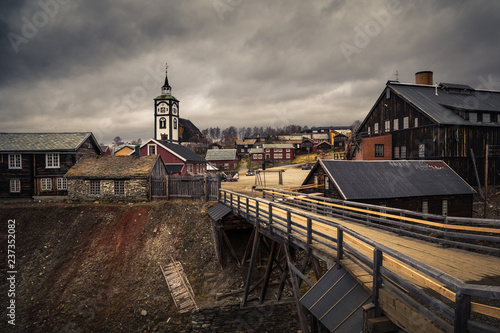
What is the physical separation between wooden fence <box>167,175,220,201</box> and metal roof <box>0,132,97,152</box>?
501 inches

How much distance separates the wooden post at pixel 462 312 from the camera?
3877mm

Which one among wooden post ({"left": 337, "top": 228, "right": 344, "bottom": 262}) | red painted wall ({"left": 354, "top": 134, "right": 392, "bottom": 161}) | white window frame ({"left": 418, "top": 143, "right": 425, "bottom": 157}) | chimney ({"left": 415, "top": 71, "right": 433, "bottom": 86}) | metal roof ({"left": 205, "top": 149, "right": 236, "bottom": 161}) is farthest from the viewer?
metal roof ({"left": 205, "top": 149, "right": 236, "bottom": 161})

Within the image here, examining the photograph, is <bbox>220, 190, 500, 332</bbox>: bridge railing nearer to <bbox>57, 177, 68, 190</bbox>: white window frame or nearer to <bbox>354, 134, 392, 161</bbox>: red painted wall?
<bbox>57, 177, 68, 190</bbox>: white window frame

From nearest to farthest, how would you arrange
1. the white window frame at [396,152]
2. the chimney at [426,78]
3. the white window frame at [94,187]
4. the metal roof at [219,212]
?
the metal roof at [219,212]
the white window frame at [94,187]
the white window frame at [396,152]
the chimney at [426,78]

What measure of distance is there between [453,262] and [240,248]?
47.1ft

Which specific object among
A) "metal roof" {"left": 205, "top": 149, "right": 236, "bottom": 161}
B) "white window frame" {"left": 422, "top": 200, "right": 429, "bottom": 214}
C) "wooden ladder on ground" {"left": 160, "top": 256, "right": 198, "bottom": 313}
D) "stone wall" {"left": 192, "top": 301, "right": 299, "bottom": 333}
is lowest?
"stone wall" {"left": 192, "top": 301, "right": 299, "bottom": 333}

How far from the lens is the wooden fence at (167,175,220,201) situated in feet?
80.6

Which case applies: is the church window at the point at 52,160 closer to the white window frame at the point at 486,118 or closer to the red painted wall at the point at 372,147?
the red painted wall at the point at 372,147

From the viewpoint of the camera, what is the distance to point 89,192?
2648cm

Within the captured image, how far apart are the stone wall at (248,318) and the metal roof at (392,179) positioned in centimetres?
852

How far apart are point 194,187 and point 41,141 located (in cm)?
1949

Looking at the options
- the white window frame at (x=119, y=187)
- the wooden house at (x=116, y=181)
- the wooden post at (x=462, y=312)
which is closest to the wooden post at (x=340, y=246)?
the wooden post at (x=462, y=312)

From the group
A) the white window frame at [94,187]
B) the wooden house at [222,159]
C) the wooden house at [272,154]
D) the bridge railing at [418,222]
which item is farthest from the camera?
the wooden house at [272,154]

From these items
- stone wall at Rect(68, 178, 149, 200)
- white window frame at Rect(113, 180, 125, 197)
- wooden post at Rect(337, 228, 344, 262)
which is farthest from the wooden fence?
wooden post at Rect(337, 228, 344, 262)
